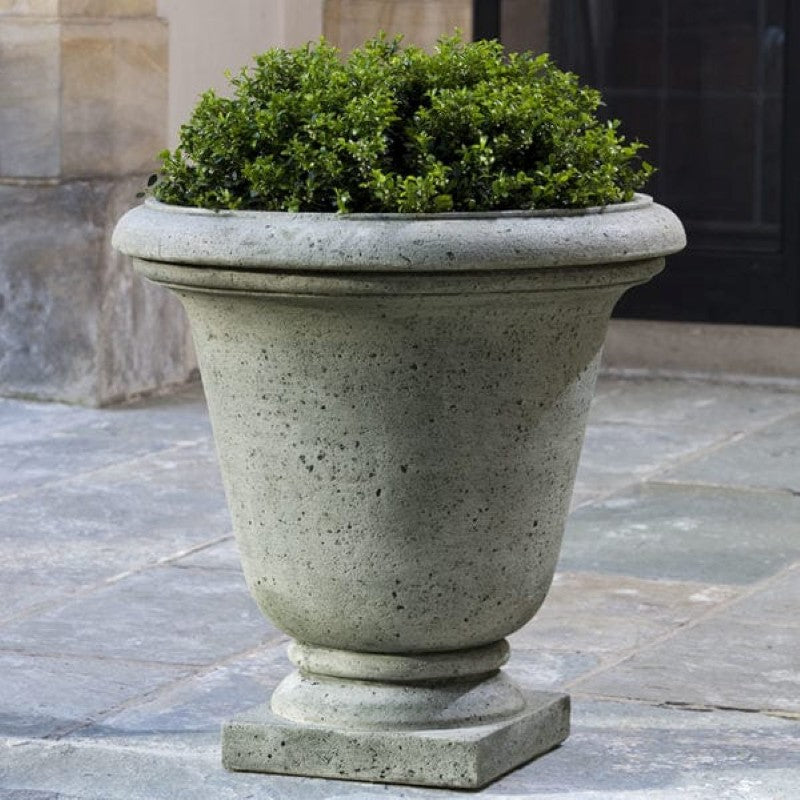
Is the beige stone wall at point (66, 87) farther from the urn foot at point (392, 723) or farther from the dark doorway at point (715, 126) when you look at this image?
the urn foot at point (392, 723)

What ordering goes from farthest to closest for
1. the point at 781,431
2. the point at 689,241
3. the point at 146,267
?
the point at 689,241, the point at 781,431, the point at 146,267

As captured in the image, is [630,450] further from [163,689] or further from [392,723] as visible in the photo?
[392,723]

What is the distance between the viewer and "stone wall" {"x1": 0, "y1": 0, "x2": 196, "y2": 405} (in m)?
8.94

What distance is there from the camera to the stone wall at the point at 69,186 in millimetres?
8938

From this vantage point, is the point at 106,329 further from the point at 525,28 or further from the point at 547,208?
the point at 547,208

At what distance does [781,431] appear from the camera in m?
Result: 8.73

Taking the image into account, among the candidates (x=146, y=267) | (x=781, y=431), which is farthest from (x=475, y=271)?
(x=781, y=431)

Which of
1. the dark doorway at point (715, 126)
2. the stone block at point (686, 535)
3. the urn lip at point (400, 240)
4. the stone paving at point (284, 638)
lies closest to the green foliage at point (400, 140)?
the urn lip at point (400, 240)

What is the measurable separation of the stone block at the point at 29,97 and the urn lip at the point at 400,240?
4.82 meters

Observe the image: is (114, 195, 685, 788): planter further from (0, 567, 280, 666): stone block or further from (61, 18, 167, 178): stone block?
(61, 18, 167, 178): stone block

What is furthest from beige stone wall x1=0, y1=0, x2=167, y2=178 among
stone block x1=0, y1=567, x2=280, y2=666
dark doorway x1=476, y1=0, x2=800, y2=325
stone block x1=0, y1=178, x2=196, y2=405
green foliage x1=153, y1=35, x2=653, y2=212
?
green foliage x1=153, y1=35, x2=653, y2=212

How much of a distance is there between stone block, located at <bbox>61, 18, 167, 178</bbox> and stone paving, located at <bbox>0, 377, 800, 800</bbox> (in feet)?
3.62

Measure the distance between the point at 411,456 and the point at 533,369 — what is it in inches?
11.6

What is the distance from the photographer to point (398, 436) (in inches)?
167
